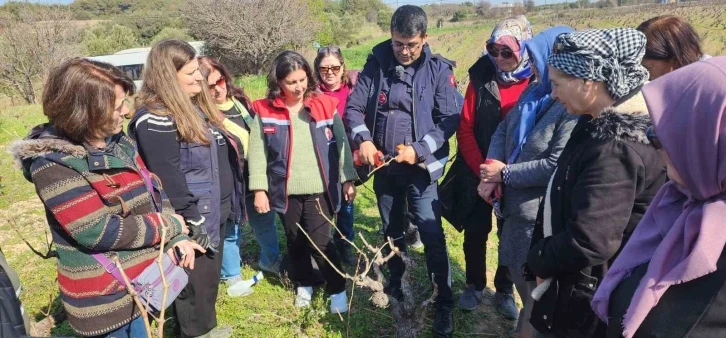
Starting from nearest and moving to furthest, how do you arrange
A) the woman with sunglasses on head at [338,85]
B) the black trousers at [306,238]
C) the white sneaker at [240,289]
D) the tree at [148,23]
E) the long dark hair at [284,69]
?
1. the long dark hair at [284,69]
2. the black trousers at [306,238]
3. the white sneaker at [240,289]
4. the woman with sunglasses on head at [338,85]
5. the tree at [148,23]

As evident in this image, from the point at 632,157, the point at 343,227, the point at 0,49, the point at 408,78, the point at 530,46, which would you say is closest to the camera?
the point at 632,157

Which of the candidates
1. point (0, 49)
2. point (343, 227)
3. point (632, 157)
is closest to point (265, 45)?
point (0, 49)

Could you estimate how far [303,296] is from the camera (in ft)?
11.0

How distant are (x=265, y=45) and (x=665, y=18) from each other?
95.3ft

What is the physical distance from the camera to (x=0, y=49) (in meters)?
19.0

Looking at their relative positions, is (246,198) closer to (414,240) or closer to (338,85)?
(338,85)

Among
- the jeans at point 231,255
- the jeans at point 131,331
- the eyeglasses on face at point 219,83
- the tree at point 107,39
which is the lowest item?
the jeans at point 231,255

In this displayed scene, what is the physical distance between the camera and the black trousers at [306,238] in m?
3.04

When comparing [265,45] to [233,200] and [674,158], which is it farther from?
[674,158]

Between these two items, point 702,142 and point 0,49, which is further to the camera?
point 0,49

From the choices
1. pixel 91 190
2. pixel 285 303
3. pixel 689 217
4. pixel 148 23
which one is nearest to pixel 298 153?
pixel 285 303

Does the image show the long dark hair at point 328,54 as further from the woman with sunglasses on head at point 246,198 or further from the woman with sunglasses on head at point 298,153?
the woman with sunglasses on head at point 298,153

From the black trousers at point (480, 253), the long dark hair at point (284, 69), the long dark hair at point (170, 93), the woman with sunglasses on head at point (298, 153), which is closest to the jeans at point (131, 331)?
the long dark hair at point (170, 93)

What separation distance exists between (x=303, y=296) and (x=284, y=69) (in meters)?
1.71
